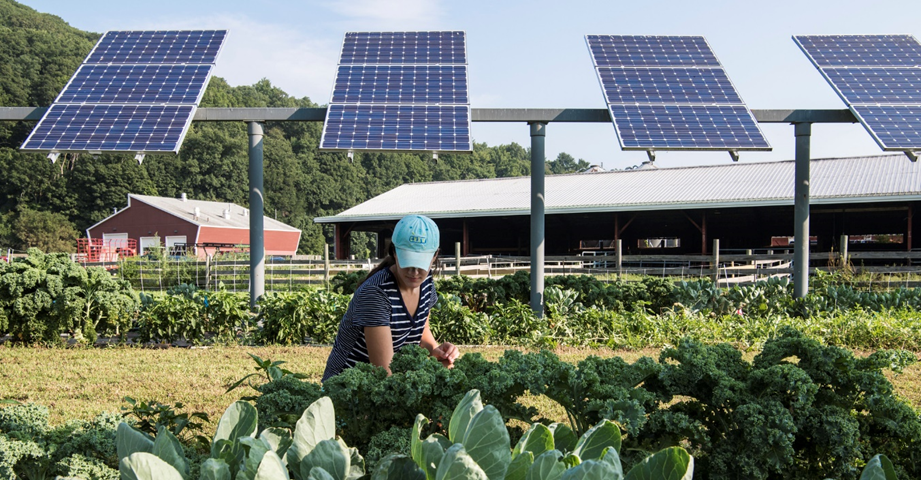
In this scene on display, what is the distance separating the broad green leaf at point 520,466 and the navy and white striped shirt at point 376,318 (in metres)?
2.17

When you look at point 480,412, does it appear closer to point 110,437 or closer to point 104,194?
point 110,437

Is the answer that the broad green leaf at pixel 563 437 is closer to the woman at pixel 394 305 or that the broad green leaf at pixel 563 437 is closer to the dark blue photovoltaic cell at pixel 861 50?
the woman at pixel 394 305

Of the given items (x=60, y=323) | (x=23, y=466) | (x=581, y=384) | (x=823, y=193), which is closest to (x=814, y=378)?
(x=581, y=384)

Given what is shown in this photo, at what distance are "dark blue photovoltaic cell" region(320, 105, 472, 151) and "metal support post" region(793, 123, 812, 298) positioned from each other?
5.29 metres

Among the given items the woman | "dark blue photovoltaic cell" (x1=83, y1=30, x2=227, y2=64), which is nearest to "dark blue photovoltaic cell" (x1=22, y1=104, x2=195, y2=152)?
"dark blue photovoltaic cell" (x1=83, y1=30, x2=227, y2=64)

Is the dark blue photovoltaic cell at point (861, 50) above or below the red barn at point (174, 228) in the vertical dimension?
above

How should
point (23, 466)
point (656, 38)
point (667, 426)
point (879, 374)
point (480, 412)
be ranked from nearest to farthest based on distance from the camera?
1. point (480, 412)
2. point (23, 466)
3. point (667, 426)
4. point (879, 374)
5. point (656, 38)

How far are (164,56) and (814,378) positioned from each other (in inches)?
457

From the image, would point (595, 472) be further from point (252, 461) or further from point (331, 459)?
point (252, 461)

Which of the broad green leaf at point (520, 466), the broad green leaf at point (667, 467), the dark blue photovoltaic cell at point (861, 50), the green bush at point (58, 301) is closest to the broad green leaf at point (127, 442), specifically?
the broad green leaf at point (520, 466)

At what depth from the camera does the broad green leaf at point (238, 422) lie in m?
1.46

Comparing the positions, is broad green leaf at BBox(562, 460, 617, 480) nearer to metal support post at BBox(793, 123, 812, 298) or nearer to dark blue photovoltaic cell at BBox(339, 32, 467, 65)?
metal support post at BBox(793, 123, 812, 298)

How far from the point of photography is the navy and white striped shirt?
11.1 feet

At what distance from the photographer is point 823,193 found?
22859 millimetres
